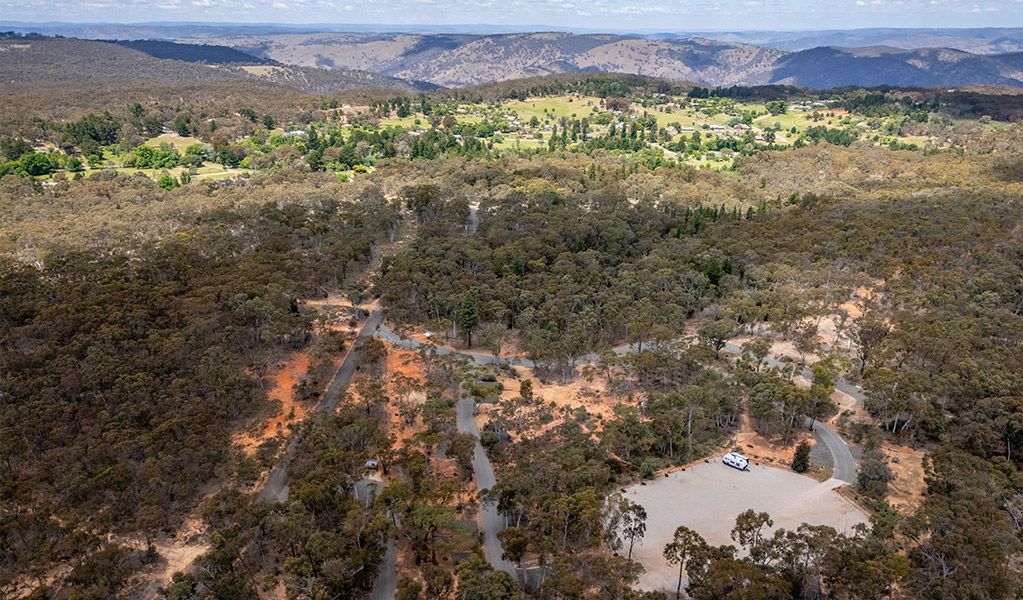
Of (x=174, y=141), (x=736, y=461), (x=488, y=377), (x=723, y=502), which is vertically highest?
(x=174, y=141)

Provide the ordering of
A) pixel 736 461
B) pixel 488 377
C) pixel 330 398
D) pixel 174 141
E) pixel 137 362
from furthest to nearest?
pixel 174 141 → pixel 488 377 → pixel 330 398 → pixel 137 362 → pixel 736 461

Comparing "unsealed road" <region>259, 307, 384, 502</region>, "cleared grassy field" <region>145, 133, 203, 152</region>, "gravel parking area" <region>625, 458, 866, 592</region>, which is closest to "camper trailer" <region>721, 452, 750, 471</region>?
"gravel parking area" <region>625, 458, 866, 592</region>

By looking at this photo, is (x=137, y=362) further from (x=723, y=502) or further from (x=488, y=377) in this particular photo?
(x=723, y=502)

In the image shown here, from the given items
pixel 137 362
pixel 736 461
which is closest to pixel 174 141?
pixel 137 362

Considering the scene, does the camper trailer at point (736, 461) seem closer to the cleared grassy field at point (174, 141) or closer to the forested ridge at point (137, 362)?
the forested ridge at point (137, 362)

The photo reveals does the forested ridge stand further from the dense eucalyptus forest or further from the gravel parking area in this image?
the gravel parking area

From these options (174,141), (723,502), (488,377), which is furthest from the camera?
(174,141)

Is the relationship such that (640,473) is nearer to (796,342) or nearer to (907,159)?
(796,342)
